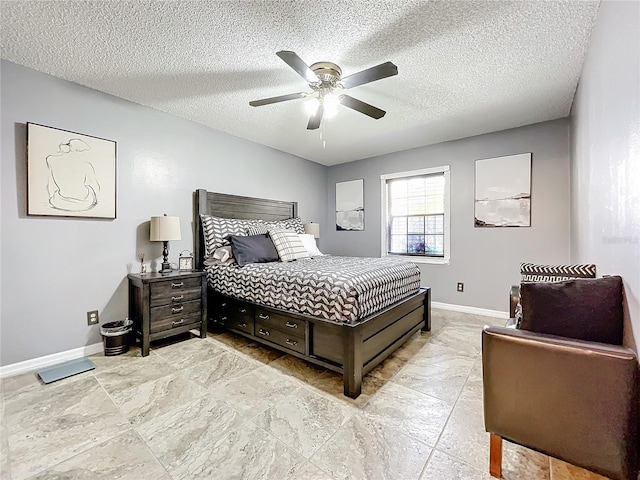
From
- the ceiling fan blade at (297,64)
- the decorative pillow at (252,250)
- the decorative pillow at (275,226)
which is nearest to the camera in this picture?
the ceiling fan blade at (297,64)

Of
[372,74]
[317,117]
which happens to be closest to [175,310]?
[317,117]

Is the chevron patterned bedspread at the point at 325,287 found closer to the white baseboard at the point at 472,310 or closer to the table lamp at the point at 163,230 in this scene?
the table lamp at the point at 163,230

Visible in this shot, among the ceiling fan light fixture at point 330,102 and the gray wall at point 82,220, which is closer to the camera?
the gray wall at point 82,220

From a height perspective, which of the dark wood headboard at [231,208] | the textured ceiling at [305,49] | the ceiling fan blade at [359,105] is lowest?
the dark wood headboard at [231,208]

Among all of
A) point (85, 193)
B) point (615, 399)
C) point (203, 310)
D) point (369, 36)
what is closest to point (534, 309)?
point (615, 399)

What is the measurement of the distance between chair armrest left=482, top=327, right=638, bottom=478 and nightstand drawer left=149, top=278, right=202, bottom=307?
2.67m

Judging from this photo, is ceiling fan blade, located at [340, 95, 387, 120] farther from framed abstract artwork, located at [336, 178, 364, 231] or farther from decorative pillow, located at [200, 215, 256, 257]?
framed abstract artwork, located at [336, 178, 364, 231]

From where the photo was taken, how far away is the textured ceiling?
5.73 ft

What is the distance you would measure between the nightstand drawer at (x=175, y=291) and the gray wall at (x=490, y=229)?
3.07 m

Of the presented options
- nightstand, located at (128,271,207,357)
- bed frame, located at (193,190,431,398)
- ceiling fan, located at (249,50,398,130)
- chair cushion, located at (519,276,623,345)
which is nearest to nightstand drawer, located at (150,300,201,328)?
nightstand, located at (128,271,207,357)

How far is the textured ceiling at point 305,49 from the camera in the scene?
5.73 ft

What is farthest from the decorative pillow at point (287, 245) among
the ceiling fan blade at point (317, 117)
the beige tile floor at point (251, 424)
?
the ceiling fan blade at point (317, 117)

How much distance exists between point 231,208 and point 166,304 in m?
1.58

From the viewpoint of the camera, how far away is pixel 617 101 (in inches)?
55.1
